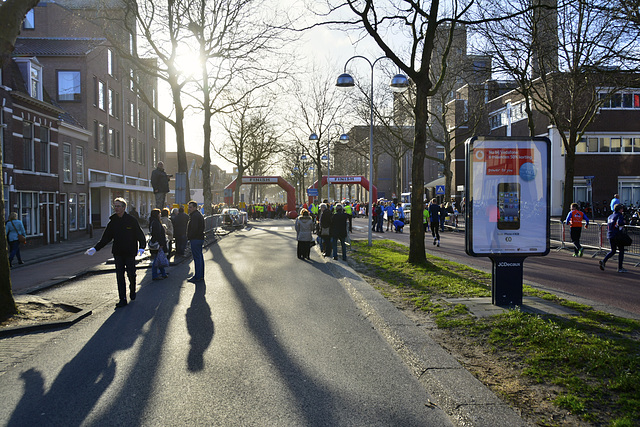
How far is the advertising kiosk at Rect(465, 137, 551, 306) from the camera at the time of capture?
8172mm

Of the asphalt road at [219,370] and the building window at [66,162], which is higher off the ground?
the building window at [66,162]

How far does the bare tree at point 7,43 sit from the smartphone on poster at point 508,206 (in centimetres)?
740

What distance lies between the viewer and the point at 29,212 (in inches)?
987

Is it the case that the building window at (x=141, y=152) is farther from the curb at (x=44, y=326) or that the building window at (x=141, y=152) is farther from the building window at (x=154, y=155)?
the curb at (x=44, y=326)

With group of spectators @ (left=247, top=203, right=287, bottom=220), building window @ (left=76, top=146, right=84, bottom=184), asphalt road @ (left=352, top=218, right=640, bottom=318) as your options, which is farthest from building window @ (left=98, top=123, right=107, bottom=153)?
asphalt road @ (left=352, top=218, right=640, bottom=318)

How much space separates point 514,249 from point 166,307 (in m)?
5.62

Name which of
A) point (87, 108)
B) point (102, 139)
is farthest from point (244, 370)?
point (102, 139)

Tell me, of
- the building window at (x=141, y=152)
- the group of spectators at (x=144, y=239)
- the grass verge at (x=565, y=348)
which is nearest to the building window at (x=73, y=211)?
the group of spectators at (x=144, y=239)

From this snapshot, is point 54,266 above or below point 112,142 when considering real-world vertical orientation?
below

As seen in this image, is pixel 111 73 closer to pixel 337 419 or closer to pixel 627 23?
pixel 627 23

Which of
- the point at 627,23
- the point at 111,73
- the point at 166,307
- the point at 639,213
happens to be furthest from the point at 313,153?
the point at 166,307

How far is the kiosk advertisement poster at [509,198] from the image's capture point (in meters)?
8.23

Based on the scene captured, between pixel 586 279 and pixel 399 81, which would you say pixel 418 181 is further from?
pixel 399 81

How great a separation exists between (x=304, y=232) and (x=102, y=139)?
26.7 metres
